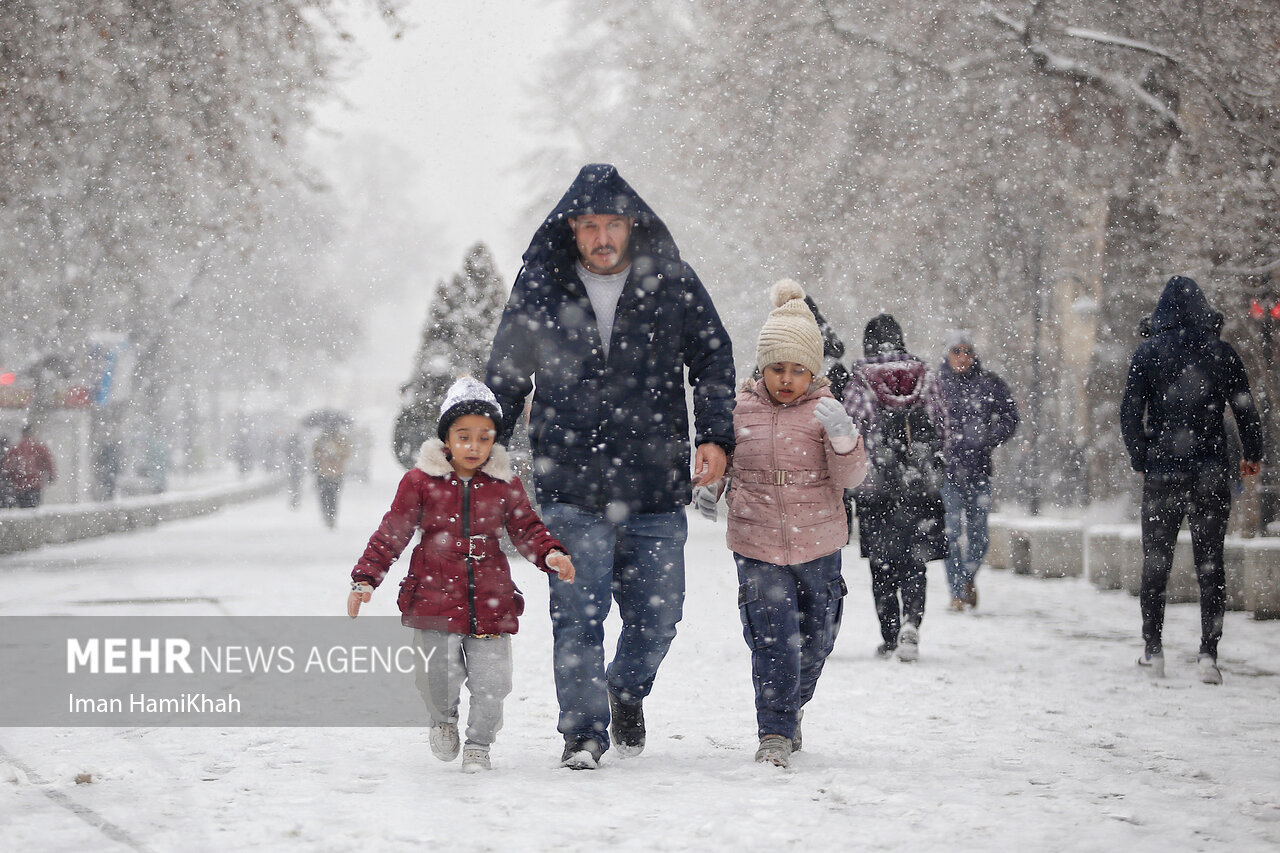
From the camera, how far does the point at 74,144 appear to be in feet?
54.3

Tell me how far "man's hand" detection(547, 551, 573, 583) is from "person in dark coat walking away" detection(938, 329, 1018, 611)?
261 inches

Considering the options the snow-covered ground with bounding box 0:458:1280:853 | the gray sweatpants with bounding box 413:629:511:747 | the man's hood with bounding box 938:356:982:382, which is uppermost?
the man's hood with bounding box 938:356:982:382

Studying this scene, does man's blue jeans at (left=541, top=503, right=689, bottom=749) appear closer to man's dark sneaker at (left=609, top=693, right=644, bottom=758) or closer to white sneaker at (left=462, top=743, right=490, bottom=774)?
man's dark sneaker at (left=609, top=693, right=644, bottom=758)

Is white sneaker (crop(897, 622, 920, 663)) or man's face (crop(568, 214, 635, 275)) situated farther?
white sneaker (crop(897, 622, 920, 663))

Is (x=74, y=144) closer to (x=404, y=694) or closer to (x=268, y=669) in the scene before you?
(x=268, y=669)

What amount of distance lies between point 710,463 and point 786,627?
729mm

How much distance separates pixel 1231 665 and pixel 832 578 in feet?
12.9

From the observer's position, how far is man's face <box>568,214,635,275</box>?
5.59 metres

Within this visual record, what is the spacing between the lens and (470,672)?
5422 mm

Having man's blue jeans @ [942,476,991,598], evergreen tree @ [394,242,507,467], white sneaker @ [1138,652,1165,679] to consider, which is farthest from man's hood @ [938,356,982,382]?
evergreen tree @ [394,242,507,467]

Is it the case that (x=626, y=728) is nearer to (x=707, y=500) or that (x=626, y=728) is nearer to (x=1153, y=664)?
(x=707, y=500)

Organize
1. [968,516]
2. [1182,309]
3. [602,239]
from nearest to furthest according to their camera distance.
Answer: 1. [602,239]
2. [1182,309]
3. [968,516]

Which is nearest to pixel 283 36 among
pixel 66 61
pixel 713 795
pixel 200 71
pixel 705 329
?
pixel 200 71

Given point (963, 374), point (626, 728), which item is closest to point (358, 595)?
point (626, 728)
